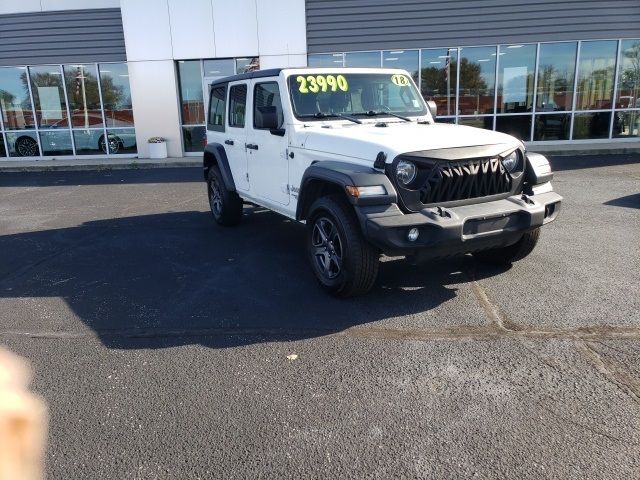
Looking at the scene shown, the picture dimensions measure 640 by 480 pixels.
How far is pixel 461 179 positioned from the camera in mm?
4305

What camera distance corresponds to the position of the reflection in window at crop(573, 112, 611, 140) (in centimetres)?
1591

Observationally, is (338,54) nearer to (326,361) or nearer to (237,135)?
(237,135)

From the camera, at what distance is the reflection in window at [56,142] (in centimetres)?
1745

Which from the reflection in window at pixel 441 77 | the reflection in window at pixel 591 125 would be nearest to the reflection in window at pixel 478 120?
the reflection in window at pixel 441 77

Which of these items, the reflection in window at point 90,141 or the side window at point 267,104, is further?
the reflection in window at point 90,141

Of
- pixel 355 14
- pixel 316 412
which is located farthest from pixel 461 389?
pixel 355 14

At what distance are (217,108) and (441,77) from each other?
1022 cm

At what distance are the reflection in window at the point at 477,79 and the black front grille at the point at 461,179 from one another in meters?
12.3

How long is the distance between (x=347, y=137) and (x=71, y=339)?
2.85 metres

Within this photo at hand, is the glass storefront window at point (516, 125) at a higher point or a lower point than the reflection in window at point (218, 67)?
lower

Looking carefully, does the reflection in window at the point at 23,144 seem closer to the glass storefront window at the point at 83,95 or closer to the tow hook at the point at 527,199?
the glass storefront window at the point at 83,95

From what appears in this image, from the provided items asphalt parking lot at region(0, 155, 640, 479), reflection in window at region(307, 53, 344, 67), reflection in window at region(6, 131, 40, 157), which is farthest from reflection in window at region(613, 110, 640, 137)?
reflection in window at region(6, 131, 40, 157)

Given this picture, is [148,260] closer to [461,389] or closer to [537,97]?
[461,389]

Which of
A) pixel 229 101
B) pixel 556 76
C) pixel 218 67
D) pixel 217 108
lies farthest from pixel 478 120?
pixel 229 101
